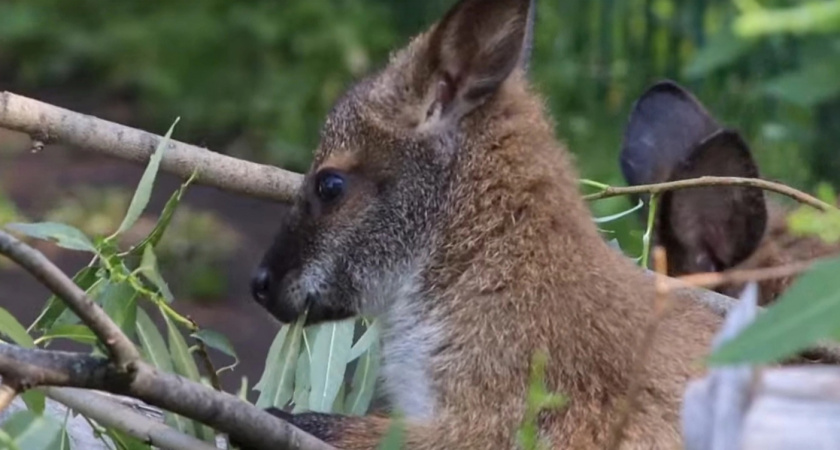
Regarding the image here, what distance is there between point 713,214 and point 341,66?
14.6 ft

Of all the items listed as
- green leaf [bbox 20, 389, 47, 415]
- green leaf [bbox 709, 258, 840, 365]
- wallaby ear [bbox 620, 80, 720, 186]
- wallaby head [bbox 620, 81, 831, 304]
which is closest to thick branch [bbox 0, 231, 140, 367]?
green leaf [bbox 20, 389, 47, 415]

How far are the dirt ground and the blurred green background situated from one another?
11.4 inches

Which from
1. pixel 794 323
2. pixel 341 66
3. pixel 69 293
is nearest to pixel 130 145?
pixel 69 293

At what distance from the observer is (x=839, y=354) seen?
3018 mm

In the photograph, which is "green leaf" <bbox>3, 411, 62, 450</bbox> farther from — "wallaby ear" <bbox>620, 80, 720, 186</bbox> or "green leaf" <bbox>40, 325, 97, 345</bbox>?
"wallaby ear" <bbox>620, 80, 720, 186</bbox>

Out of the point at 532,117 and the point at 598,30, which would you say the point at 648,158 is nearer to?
the point at 532,117

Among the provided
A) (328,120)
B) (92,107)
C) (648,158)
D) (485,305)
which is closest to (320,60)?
(92,107)

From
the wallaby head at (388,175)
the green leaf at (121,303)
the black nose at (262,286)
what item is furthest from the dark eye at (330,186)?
the green leaf at (121,303)

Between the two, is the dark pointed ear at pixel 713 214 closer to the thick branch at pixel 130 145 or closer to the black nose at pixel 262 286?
the thick branch at pixel 130 145

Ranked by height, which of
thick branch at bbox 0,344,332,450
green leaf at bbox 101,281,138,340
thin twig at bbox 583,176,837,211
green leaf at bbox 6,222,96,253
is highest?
thin twig at bbox 583,176,837,211

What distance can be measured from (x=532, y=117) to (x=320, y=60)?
17.5ft

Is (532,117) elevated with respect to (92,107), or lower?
lower

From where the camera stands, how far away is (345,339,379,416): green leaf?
3.29 m

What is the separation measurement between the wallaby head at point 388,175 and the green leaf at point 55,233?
1.70ft
